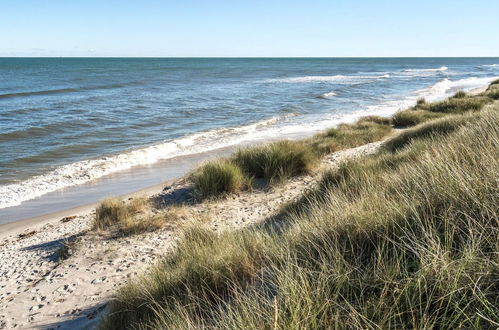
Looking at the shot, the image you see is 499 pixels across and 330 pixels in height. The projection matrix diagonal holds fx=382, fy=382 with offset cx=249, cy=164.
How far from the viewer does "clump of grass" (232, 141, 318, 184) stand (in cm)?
938

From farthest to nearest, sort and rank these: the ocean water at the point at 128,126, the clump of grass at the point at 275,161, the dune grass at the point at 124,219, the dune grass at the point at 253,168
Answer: the ocean water at the point at 128,126, the clump of grass at the point at 275,161, the dune grass at the point at 253,168, the dune grass at the point at 124,219

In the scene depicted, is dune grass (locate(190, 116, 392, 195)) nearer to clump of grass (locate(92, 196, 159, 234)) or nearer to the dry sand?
the dry sand

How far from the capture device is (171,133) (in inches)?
706

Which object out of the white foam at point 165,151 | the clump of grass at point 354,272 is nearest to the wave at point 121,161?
the white foam at point 165,151

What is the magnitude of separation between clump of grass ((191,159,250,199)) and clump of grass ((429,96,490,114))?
484 inches

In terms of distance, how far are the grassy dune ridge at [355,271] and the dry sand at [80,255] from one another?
1.07 meters

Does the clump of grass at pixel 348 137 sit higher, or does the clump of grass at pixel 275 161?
the clump of grass at pixel 275 161

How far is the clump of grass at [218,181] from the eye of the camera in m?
8.40

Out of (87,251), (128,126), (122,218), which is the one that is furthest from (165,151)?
(87,251)

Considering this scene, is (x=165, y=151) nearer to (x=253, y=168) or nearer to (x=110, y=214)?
(x=253, y=168)

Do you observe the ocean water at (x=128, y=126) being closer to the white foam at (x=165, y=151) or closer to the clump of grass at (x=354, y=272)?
the white foam at (x=165, y=151)

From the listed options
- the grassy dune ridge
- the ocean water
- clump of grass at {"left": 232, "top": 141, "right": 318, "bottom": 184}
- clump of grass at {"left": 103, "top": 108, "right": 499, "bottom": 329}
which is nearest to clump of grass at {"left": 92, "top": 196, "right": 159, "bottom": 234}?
the grassy dune ridge

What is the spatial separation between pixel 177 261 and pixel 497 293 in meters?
3.08

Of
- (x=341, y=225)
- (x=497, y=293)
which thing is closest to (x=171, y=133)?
(x=341, y=225)
